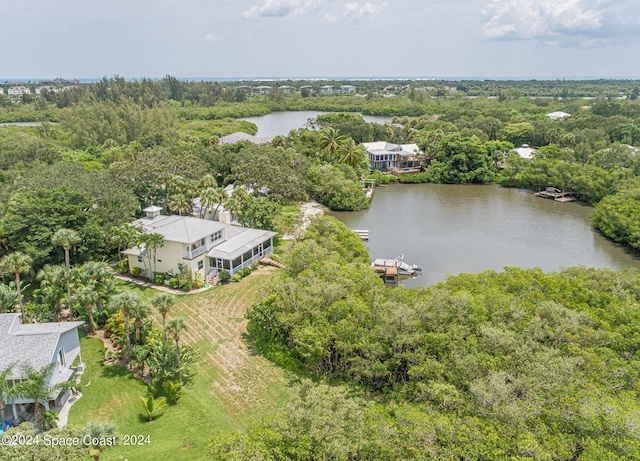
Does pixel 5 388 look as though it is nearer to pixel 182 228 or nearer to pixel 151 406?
pixel 151 406

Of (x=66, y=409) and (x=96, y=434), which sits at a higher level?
(x=96, y=434)

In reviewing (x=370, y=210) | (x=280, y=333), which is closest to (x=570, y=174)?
(x=370, y=210)

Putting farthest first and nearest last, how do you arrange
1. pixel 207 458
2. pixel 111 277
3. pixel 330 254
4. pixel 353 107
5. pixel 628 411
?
1. pixel 353 107
2. pixel 330 254
3. pixel 111 277
4. pixel 207 458
5. pixel 628 411

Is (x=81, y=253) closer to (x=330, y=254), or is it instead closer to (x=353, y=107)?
(x=330, y=254)

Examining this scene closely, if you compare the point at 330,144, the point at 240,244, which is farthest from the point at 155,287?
the point at 330,144

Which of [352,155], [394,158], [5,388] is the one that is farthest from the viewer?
[394,158]

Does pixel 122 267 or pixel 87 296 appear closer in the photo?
pixel 87 296

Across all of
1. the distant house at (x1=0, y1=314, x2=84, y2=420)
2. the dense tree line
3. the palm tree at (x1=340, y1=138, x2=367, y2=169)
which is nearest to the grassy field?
the distant house at (x1=0, y1=314, x2=84, y2=420)
